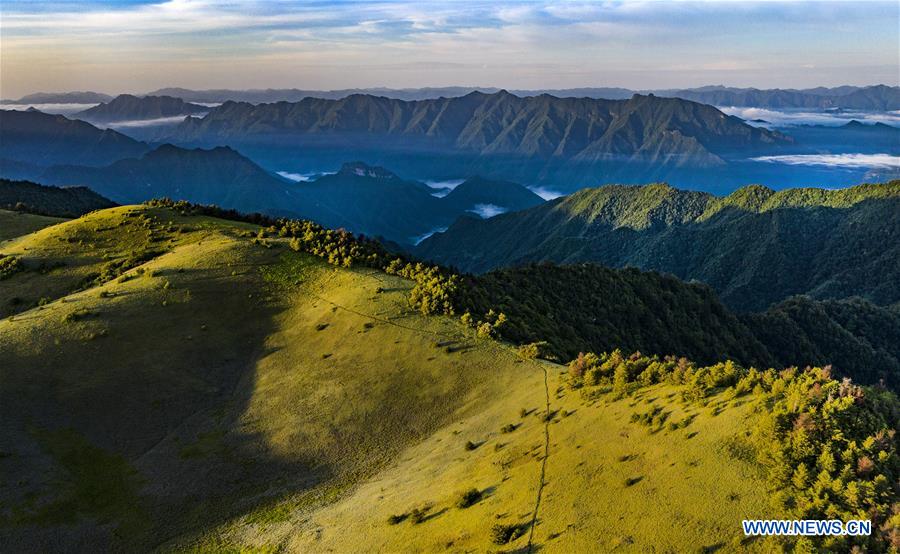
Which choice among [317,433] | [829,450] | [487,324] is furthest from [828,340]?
[317,433]

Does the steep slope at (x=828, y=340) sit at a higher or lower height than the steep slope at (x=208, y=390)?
lower

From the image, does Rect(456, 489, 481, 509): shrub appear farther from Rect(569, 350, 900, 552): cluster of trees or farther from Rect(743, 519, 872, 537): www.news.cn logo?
Rect(569, 350, 900, 552): cluster of trees

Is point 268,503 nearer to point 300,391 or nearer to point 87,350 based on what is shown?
point 300,391

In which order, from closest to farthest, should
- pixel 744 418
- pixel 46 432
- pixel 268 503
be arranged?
pixel 744 418
pixel 268 503
pixel 46 432

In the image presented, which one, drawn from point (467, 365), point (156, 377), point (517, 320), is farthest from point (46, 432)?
point (517, 320)


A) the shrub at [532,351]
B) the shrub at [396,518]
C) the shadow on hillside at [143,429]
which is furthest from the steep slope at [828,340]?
the shrub at [396,518]

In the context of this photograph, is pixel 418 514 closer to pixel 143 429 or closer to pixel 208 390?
pixel 143 429

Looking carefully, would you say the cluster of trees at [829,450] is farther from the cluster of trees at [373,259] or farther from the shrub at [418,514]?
the cluster of trees at [373,259]
